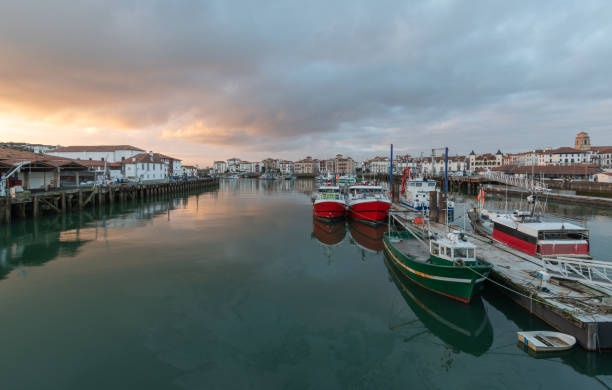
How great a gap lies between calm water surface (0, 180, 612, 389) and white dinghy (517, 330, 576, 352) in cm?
27

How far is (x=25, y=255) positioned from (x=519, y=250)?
2870cm

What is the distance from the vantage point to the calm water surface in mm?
7898

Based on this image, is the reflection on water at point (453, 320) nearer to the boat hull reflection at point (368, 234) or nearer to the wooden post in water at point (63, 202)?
the boat hull reflection at point (368, 234)

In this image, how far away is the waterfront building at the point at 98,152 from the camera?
8144 centimetres

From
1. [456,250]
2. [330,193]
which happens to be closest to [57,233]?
[330,193]

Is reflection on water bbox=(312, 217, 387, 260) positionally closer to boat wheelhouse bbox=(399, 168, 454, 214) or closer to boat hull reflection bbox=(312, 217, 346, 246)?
boat hull reflection bbox=(312, 217, 346, 246)

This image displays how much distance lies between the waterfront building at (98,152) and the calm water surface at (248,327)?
7534cm

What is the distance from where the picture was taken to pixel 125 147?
85.9 meters

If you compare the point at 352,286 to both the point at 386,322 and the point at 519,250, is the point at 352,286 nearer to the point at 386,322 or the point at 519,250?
the point at 386,322

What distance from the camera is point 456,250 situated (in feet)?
38.6

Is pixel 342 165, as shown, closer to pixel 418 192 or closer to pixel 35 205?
pixel 418 192

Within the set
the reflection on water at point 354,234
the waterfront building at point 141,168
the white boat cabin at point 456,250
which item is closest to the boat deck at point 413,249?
the white boat cabin at point 456,250

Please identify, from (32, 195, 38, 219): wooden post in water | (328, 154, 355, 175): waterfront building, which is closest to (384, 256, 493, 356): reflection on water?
(32, 195, 38, 219): wooden post in water

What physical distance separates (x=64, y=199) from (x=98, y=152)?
62580 mm
